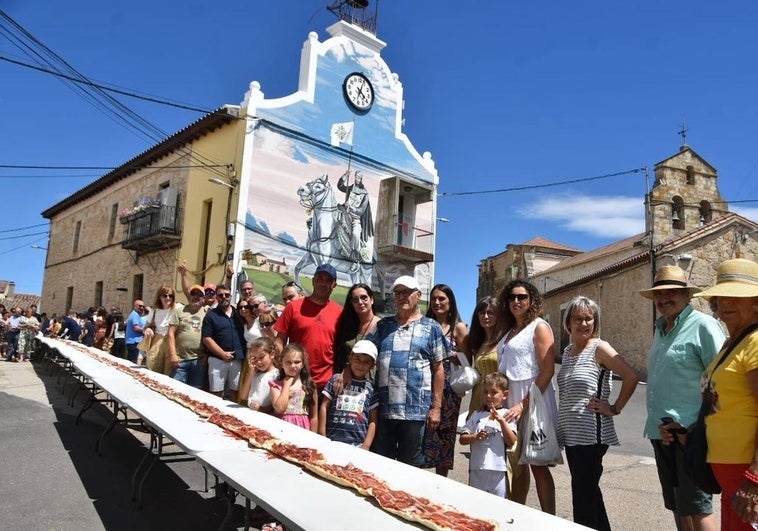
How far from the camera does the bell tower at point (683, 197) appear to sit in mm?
23719

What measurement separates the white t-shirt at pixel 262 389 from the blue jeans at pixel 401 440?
A: 48.8 inches

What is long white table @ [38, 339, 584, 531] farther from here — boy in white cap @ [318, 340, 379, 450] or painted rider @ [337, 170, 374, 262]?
painted rider @ [337, 170, 374, 262]

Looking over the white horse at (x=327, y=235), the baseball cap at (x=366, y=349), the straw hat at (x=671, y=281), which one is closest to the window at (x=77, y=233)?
the white horse at (x=327, y=235)

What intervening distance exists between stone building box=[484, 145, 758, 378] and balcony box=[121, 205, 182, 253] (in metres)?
14.9

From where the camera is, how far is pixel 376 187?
1808 cm

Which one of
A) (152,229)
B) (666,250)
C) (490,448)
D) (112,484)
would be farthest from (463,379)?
(666,250)

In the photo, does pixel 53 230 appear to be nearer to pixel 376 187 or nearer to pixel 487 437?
pixel 376 187

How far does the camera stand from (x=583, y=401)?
340 cm

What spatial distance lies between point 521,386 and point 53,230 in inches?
1196

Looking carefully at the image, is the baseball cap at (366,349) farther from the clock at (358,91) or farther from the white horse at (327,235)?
the clock at (358,91)

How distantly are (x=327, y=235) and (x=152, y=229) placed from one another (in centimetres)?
570

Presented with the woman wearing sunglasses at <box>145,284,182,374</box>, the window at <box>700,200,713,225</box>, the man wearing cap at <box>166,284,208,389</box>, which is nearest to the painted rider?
the woman wearing sunglasses at <box>145,284,182,374</box>

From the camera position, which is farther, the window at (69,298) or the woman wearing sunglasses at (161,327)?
the window at (69,298)

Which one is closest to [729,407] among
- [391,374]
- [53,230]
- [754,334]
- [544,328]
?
[754,334]
